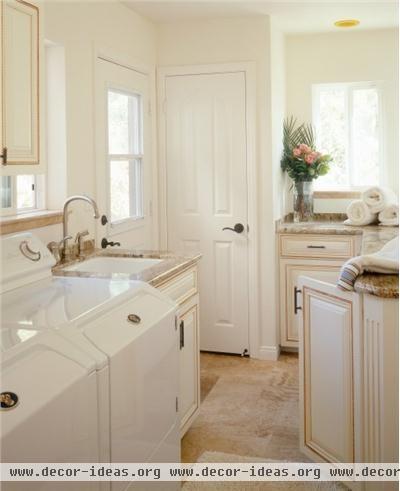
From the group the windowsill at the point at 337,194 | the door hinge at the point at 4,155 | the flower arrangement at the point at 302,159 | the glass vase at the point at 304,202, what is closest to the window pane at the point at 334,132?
the windowsill at the point at 337,194

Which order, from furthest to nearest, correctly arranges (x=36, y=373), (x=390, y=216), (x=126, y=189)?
(x=390, y=216) < (x=126, y=189) < (x=36, y=373)

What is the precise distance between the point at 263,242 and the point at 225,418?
1390 millimetres

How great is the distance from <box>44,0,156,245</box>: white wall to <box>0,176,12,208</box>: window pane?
0.31 meters

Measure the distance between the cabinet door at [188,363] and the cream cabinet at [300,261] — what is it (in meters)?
1.35

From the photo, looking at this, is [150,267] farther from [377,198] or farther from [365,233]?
[377,198]

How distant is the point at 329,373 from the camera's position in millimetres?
2432

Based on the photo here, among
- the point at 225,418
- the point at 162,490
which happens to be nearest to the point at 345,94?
the point at 225,418

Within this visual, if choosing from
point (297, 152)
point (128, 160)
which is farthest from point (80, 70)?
point (297, 152)

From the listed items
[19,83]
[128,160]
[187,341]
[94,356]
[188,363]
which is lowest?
[188,363]

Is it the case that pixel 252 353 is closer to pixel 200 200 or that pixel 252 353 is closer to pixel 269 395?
pixel 269 395

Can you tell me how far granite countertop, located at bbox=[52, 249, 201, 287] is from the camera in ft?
8.02

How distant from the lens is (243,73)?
4.07m

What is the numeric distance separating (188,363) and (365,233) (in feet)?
5.55

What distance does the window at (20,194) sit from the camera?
278 centimetres
